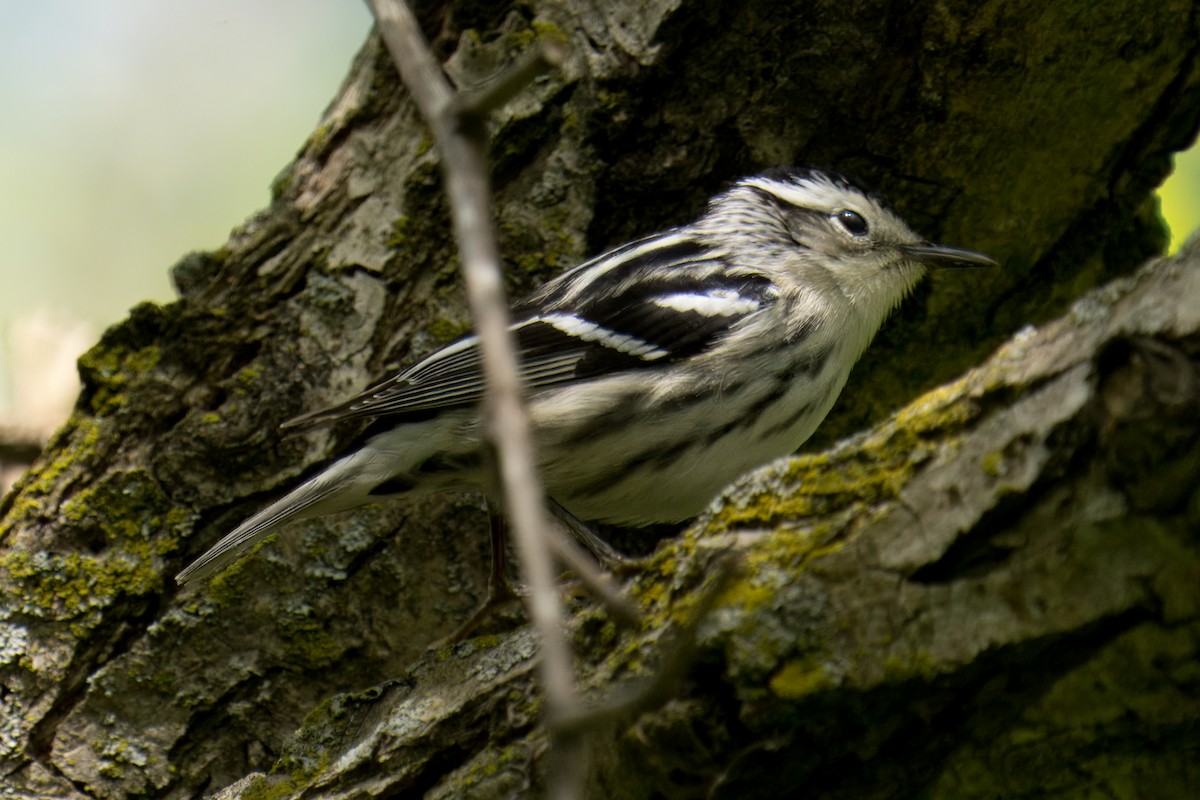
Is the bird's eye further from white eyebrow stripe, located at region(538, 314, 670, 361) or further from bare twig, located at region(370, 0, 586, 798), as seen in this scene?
bare twig, located at region(370, 0, 586, 798)

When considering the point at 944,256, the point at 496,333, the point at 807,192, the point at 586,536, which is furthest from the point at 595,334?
the point at 496,333

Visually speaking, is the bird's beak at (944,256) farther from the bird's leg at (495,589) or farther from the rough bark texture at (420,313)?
the bird's leg at (495,589)

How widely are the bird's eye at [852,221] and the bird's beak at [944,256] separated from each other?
7.3 inches

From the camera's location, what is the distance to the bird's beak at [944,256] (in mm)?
3850

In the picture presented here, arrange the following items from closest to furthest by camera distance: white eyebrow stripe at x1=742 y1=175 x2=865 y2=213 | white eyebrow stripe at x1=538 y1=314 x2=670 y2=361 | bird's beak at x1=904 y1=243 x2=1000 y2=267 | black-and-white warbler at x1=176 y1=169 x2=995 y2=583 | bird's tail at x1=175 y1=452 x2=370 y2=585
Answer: bird's tail at x1=175 y1=452 x2=370 y2=585 → black-and-white warbler at x1=176 y1=169 x2=995 y2=583 → white eyebrow stripe at x1=538 y1=314 x2=670 y2=361 → bird's beak at x1=904 y1=243 x2=1000 y2=267 → white eyebrow stripe at x1=742 y1=175 x2=865 y2=213

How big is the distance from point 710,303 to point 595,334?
1.14 feet

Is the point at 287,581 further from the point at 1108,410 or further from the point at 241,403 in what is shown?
the point at 1108,410

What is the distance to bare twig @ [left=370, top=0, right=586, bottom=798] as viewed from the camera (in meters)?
1.24

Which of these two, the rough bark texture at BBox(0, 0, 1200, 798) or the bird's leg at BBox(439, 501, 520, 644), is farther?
the bird's leg at BBox(439, 501, 520, 644)

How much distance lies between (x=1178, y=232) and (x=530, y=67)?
428 cm

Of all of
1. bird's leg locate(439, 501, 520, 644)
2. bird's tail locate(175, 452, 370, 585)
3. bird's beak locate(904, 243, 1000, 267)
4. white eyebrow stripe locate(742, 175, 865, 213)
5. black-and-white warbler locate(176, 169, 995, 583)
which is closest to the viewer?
bird's tail locate(175, 452, 370, 585)

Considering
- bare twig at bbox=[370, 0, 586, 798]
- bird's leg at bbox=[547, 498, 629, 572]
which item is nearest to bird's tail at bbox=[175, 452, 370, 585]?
bird's leg at bbox=[547, 498, 629, 572]

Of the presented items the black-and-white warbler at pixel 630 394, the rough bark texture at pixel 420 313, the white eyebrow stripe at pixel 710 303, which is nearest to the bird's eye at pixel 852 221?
the rough bark texture at pixel 420 313

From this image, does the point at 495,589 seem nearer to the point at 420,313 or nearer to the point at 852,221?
the point at 420,313
